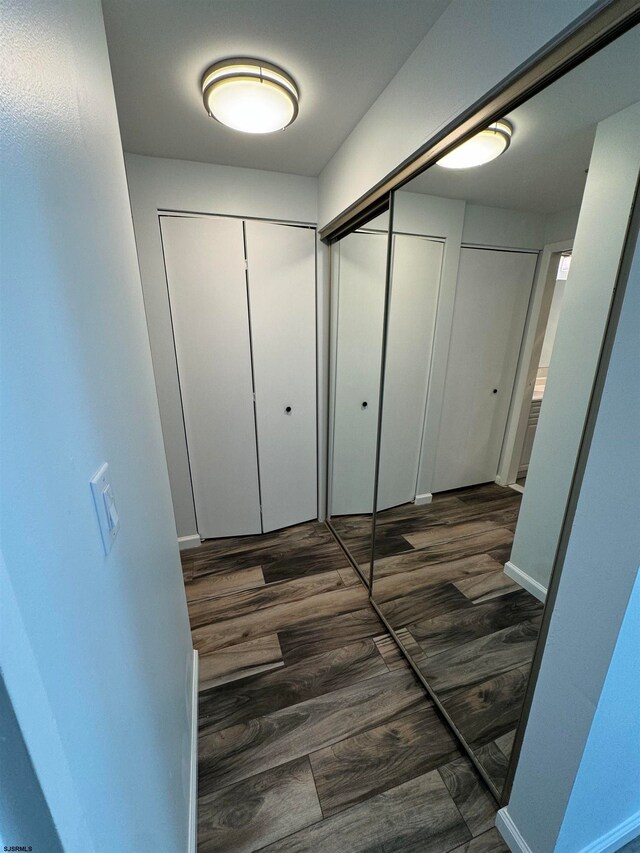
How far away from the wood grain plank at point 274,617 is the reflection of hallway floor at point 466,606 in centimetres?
19

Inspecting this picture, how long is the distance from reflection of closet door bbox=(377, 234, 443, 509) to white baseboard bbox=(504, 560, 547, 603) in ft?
2.37

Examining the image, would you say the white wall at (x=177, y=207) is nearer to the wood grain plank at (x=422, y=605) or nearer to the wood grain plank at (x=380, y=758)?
the wood grain plank at (x=422, y=605)

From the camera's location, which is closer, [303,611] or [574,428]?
[574,428]

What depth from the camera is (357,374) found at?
2137mm

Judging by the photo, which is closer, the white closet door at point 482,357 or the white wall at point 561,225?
the white wall at point 561,225

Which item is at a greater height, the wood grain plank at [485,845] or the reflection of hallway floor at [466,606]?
the reflection of hallway floor at [466,606]

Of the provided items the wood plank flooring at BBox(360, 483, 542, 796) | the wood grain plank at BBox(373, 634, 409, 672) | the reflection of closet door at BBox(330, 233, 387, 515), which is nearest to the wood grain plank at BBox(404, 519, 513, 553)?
the wood plank flooring at BBox(360, 483, 542, 796)

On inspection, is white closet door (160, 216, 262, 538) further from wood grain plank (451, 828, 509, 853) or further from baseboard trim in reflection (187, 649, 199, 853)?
wood grain plank (451, 828, 509, 853)

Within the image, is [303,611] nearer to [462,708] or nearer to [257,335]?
[462,708]

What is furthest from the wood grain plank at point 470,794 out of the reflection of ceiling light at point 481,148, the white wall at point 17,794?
the reflection of ceiling light at point 481,148

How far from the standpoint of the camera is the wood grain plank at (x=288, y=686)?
142 centimetres

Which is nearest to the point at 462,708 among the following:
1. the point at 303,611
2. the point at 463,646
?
the point at 463,646

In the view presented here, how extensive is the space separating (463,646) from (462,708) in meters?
0.22

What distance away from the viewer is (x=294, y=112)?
137 centimetres
